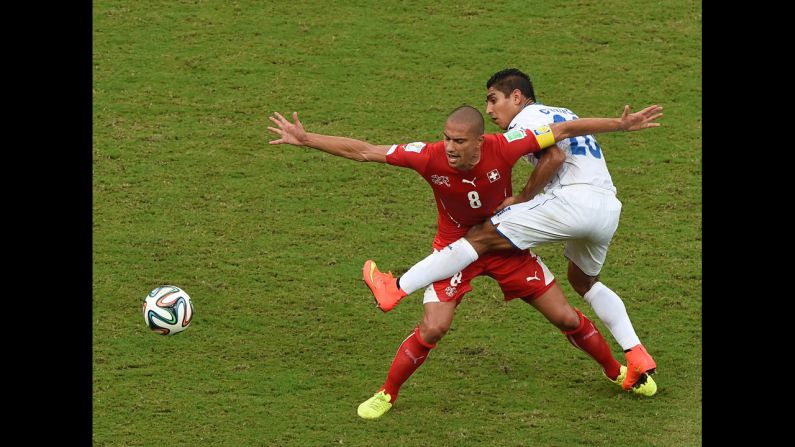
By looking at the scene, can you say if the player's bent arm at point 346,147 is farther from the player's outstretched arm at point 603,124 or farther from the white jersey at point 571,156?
the player's outstretched arm at point 603,124

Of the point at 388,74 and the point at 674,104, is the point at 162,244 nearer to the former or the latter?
the point at 388,74

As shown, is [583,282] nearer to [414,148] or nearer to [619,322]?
[619,322]

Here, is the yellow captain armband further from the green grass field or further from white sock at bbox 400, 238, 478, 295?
the green grass field

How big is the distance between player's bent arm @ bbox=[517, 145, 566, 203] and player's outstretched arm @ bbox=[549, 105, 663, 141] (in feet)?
0.43

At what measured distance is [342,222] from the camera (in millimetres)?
12078

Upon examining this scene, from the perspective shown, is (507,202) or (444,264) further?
(507,202)

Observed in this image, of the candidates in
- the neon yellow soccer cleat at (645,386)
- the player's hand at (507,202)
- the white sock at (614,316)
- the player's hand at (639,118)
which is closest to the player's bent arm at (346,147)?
the player's hand at (507,202)

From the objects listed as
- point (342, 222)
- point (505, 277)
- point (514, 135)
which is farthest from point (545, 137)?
point (342, 222)

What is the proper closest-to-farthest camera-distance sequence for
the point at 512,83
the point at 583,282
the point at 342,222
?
the point at 512,83 < the point at 583,282 < the point at 342,222

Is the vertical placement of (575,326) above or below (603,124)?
below

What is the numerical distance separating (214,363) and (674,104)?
6.11 m

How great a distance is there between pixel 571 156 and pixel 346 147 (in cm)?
164

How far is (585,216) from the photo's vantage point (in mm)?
9195

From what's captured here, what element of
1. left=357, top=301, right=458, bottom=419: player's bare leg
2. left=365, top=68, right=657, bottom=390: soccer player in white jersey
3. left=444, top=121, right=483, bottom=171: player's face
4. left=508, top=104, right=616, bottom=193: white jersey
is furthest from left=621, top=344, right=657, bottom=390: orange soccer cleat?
left=444, top=121, right=483, bottom=171: player's face
